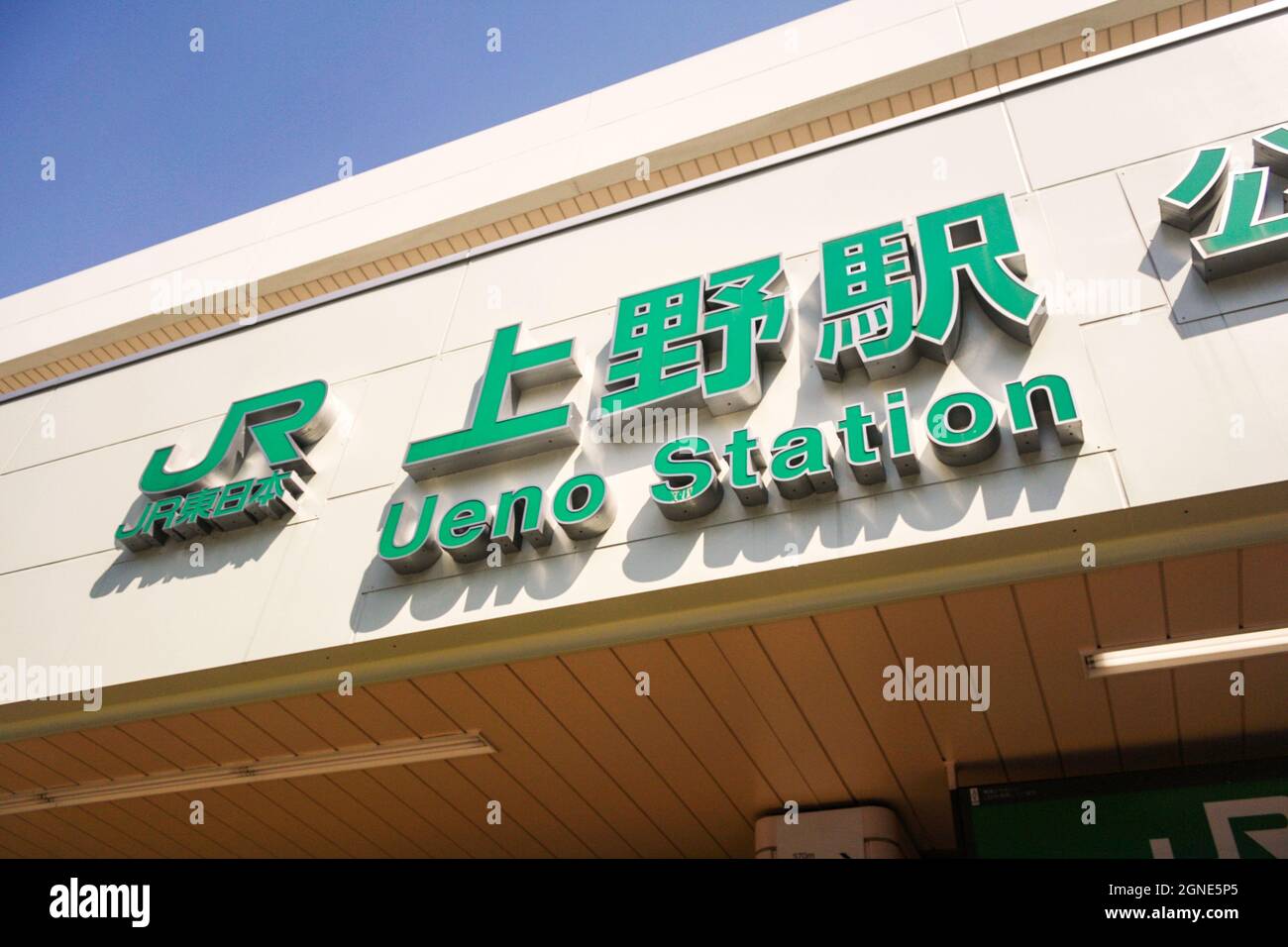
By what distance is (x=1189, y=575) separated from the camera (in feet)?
10.7

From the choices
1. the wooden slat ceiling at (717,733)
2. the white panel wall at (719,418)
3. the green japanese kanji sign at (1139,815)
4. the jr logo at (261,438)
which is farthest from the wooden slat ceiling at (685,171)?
the green japanese kanji sign at (1139,815)

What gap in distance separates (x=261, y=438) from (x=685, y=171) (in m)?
4.39

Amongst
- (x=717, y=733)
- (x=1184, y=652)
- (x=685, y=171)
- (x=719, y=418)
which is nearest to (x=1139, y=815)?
(x=1184, y=652)

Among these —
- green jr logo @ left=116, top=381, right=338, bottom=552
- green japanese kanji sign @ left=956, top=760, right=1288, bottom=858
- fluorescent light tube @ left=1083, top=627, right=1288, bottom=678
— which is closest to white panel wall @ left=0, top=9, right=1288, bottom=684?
green jr logo @ left=116, top=381, right=338, bottom=552

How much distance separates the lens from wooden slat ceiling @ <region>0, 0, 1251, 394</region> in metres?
6.90

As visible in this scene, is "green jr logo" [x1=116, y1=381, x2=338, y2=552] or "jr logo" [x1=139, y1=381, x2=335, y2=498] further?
"jr logo" [x1=139, y1=381, x2=335, y2=498]

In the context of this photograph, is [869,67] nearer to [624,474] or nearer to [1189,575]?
[624,474]

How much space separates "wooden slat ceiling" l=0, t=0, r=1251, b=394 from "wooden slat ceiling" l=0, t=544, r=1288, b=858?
5.10m

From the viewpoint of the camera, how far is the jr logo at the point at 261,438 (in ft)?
17.6

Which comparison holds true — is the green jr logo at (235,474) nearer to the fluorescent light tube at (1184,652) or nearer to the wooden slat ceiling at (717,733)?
the wooden slat ceiling at (717,733)

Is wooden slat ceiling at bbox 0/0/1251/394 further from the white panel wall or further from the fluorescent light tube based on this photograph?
the fluorescent light tube

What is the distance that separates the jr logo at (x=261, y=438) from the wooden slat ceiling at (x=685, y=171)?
3.26m

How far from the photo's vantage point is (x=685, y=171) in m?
8.10
